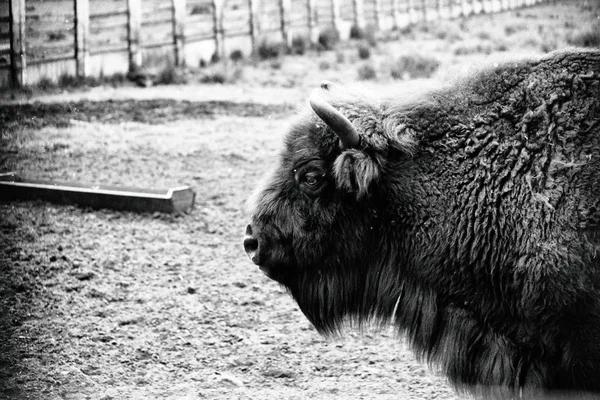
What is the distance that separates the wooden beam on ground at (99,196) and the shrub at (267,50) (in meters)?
10.7

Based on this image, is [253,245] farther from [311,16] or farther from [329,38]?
[311,16]

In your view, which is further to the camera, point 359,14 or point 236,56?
point 359,14

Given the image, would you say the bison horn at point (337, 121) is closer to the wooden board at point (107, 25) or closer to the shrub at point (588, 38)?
the shrub at point (588, 38)

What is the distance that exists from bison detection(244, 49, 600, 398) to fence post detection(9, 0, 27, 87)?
8021 millimetres

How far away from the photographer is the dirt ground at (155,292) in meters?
4.41

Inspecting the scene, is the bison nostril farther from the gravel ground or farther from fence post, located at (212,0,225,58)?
fence post, located at (212,0,225,58)

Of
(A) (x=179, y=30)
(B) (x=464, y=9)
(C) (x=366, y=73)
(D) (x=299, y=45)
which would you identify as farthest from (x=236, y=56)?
(B) (x=464, y=9)

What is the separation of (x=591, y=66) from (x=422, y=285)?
4.11ft

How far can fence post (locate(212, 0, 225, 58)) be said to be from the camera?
1694 centimetres

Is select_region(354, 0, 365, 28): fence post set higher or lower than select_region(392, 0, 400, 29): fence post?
lower

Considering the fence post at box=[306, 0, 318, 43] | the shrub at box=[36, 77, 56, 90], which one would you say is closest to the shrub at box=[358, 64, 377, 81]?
the shrub at box=[36, 77, 56, 90]

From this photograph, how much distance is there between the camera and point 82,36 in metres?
12.9

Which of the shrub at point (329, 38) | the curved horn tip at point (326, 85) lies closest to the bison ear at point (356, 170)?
the curved horn tip at point (326, 85)

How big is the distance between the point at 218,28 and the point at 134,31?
9.55 feet
